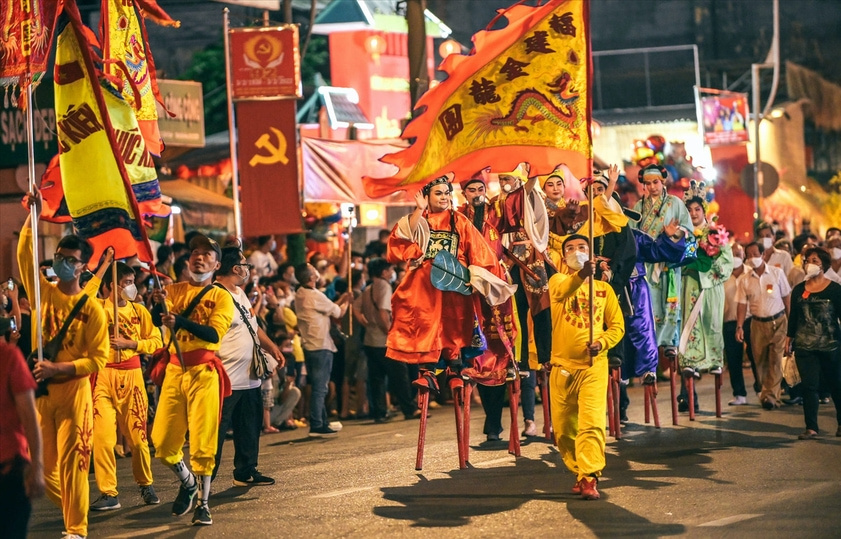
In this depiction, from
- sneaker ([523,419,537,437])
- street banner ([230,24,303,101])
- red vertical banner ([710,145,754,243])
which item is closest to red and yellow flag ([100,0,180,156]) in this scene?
sneaker ([523,419,537,437])

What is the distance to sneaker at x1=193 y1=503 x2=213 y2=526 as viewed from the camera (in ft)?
31.4

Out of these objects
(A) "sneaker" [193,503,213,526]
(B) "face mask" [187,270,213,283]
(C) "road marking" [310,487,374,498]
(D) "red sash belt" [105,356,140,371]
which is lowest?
(C) "road marking" [310,487,374,498]

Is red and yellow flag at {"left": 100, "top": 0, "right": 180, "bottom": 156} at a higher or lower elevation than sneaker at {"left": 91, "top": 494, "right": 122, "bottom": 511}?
higher

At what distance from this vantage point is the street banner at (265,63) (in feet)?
66.8

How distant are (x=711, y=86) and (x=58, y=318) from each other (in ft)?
139

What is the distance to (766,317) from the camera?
55.1 feet

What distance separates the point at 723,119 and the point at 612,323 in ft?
108

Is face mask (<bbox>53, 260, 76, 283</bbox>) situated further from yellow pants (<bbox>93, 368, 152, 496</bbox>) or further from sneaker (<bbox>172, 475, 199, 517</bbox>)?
sneaker (<bbox>172, 475, 199, 517</bbox>)

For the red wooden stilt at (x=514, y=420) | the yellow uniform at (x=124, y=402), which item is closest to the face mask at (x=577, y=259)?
the red wooden stilt at (x=514, y=420)

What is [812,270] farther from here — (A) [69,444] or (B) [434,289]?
(A) [69,444]

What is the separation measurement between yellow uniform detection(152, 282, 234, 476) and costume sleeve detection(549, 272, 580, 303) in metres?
2.43

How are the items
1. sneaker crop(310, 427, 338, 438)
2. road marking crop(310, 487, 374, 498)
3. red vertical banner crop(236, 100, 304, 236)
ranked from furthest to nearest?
red vertical banner crop(236, 100, 304, 236) < sneaker crop(310, 427, 338, 438) < road marking crop(310, 487, 374, 498)

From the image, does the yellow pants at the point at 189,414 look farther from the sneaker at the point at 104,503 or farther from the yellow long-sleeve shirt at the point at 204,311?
the sneaker at the point at 104,503

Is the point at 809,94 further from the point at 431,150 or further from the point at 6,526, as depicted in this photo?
the point at 6,526
